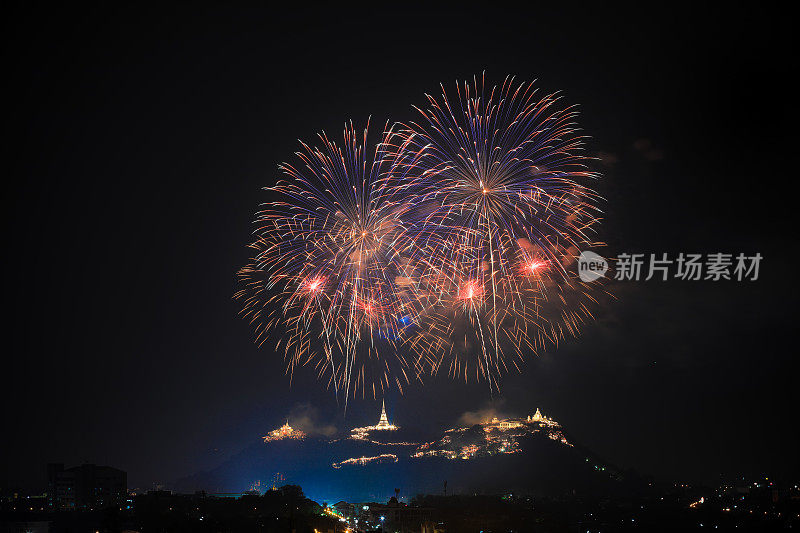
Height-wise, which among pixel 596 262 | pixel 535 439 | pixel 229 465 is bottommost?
pixel 229 465

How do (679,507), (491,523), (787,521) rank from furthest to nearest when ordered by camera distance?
(679,507) → (787,521) → (491,523)

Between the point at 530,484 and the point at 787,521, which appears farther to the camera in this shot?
the point at 530,484

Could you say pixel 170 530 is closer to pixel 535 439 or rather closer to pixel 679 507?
pixel 679 507

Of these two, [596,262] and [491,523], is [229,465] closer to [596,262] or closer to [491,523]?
[491,523]

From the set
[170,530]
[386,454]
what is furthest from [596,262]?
[386,454]

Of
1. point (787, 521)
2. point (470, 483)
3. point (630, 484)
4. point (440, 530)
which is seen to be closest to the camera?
point (440, 530)

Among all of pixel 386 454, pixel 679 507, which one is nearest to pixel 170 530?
pixel 679 507

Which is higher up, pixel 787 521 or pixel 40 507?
pixel 787 521
